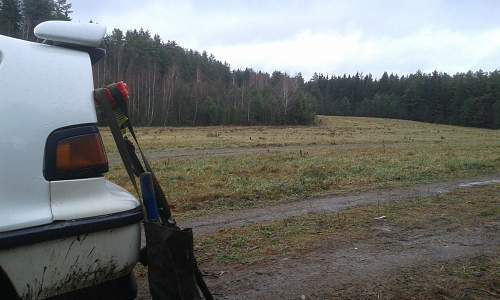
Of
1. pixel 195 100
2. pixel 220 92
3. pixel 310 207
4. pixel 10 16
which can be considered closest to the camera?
pixel 310 207

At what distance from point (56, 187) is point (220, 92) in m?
76.5

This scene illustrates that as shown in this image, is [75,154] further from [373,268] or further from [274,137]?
[274,137]

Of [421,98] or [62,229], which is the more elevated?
[421,98]

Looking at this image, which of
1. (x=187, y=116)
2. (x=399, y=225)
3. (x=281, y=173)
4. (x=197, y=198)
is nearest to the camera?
(x=399, y=225)

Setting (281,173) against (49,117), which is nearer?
(49,117)

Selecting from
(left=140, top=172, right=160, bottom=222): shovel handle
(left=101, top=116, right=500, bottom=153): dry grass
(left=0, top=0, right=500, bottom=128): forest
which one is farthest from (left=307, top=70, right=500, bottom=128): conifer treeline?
(left=140, top=172, right=160, bottom=222): shovel handle

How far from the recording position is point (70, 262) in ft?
6.59

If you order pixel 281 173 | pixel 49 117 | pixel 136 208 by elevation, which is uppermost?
pixel 49 117

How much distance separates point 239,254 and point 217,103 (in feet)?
222

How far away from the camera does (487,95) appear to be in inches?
3238

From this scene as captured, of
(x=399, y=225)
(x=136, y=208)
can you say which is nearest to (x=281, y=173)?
(x=399, y=225)

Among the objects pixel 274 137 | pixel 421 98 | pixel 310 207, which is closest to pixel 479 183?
pixel 310 207

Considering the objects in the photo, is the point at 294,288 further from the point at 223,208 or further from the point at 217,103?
the point at 217,103

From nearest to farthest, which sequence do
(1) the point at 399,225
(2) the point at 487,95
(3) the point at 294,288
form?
(3) the point at 294,288 → (1) the point at 399,225 → (2) the point at 487,95
